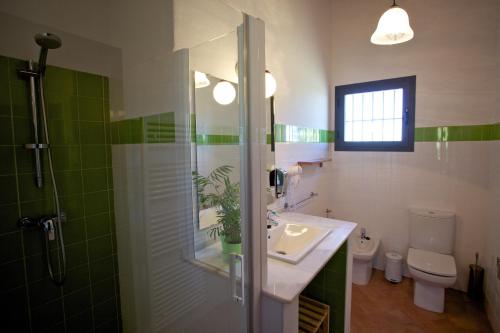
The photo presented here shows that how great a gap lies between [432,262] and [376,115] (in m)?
1.55

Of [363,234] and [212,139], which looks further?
[363,234]

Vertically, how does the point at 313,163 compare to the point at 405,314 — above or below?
above

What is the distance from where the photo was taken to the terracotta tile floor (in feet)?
6.38

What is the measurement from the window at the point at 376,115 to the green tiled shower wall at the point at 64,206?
2.47 metres

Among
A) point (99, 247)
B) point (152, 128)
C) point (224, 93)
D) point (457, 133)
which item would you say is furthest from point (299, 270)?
point (457, 133)

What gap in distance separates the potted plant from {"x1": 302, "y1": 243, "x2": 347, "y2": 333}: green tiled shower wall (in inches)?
35.9

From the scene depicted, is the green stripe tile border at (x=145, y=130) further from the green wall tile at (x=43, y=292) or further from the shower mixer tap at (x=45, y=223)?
the green wall tile at (x=43, y=292)

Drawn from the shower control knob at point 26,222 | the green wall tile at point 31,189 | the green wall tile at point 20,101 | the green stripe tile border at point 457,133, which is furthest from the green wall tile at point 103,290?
the green stripe tile border at point 457,133

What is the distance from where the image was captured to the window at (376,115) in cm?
258

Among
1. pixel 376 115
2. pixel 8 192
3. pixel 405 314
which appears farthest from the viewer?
pixel 376 115

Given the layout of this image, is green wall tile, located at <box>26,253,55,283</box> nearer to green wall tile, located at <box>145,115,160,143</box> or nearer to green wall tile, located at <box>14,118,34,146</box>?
green wall tile, located at <box>14,118,34,146</box>

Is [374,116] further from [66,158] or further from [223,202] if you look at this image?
[66,158]

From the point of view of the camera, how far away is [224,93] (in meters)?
1.16

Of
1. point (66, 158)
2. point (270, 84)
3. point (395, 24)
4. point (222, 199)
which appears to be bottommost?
point (222, 199)
